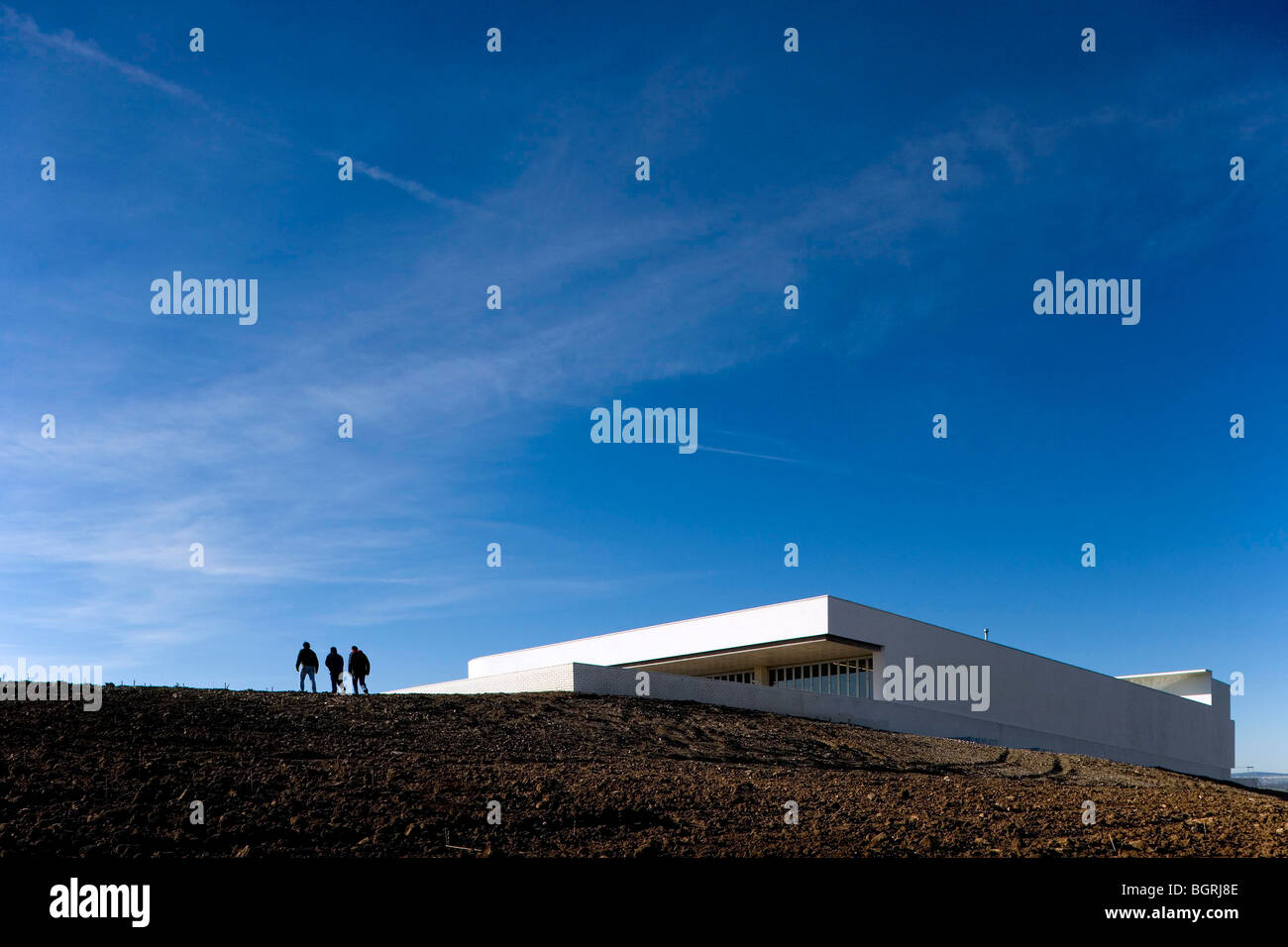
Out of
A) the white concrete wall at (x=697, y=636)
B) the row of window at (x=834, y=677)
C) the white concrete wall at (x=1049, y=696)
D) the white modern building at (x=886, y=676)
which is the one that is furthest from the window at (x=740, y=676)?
the white concrete wall at (x=1049, y=696)

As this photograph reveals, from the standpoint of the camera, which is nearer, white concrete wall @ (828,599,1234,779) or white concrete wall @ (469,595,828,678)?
white concrete wall @ (469,595,828,678)

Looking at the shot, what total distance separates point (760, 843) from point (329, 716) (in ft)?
30.7

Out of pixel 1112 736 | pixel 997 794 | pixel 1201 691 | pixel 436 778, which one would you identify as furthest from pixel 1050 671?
pixel 436 778

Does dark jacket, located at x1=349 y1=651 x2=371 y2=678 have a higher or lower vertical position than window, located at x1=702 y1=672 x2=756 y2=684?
higher

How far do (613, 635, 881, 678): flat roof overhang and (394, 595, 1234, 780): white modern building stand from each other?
0.05 meters

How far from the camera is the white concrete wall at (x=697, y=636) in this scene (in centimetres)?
3459

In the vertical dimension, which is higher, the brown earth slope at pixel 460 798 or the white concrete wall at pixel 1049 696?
the brown earth slope at pixel 460 798

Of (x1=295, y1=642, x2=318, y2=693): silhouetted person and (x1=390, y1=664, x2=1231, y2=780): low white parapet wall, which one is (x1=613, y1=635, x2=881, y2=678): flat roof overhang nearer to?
(x1=390, y1=664, x2=1231, y2=780): low white parapet wall

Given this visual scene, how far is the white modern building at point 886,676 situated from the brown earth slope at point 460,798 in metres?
10.6

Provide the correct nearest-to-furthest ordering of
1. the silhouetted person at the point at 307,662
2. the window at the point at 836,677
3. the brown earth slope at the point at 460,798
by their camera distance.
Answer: the brown earth slope at the point at 460,798
the silhouetted person at the point at 307,662
the window at the point at 836,677

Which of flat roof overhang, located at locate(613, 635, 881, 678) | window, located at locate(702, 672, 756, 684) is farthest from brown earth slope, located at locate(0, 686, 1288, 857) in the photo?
window, located at locate(702, 672, 756, 684)

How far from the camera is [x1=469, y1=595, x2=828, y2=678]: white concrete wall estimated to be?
3459 cm

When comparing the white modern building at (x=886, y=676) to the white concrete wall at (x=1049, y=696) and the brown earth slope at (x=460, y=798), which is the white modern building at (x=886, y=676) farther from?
the brown earth slope at (x=460, y=798)

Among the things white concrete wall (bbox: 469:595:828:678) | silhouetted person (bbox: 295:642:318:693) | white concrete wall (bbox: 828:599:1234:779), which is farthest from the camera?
white concrete wall (bbox: 828:599:1234:779)
